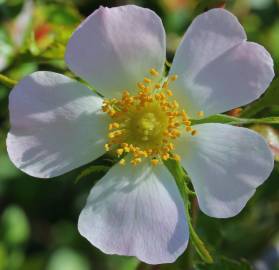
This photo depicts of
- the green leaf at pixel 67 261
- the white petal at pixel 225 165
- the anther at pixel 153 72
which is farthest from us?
the green leaf at pixel 67 261

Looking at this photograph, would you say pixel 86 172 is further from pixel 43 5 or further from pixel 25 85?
pixel 43 5

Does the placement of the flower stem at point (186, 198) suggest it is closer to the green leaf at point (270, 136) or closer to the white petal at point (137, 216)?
the white petal at point (137, 216)

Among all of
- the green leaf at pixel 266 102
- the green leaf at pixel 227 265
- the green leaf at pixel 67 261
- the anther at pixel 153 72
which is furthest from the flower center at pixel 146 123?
the green leaf at pixel 67 261

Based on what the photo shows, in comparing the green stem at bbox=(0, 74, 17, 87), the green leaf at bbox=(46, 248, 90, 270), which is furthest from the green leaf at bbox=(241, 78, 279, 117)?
the green leaf at bbox=(46, 248, 90, 270)

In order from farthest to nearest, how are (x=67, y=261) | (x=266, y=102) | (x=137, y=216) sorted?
(x=67, y=261) → (x=266, y=102) → (x=137, y=216)

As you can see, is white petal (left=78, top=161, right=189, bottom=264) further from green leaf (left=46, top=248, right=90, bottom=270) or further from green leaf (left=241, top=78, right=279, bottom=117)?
green leaf (left=46, top=248, right=90, bottom=270)

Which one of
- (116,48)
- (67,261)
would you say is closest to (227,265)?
(116,48)

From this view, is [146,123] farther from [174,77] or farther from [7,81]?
[7,81]
